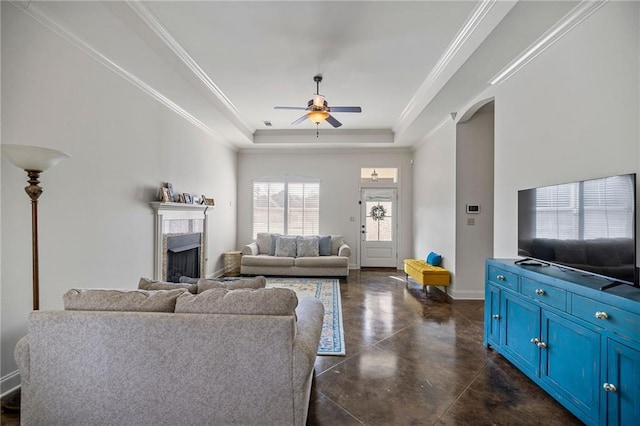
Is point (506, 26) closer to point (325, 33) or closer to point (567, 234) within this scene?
point (325, 33)

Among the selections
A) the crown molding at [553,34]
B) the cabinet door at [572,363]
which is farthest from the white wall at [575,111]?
the cabinet door at [572,363]

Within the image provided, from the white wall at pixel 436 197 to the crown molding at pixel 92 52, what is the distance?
4.38 m

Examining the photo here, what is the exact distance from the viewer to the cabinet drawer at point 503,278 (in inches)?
99.1

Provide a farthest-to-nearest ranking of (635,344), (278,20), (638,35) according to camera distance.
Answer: (278,20) < (638,35) < (635,344)

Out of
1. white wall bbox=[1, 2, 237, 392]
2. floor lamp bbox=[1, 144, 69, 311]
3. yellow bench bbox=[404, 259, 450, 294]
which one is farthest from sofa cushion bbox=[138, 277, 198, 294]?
yellow bench bbox=[404, 259, 450, 294]

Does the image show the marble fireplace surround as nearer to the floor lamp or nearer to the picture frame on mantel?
the picture frame on mantel

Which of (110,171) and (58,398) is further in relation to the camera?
(110,171)

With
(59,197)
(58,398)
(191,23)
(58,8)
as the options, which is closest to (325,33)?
(191,23)

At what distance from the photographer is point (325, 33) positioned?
284 cm

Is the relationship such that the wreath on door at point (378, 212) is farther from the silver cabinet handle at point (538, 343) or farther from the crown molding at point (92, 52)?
the silver cabinet handle at point (538, 343)

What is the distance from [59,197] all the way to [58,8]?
148cm

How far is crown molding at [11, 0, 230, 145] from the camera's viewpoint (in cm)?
218

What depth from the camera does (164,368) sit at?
5.29ft

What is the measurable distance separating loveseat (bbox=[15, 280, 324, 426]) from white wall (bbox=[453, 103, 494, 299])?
12.1 feet
